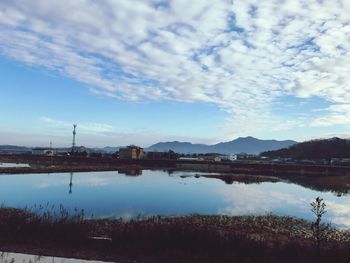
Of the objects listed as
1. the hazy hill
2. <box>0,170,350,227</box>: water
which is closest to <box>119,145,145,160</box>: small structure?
the hazy hill

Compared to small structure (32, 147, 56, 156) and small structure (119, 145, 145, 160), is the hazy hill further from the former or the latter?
small structure (32, 147, 56, 156)

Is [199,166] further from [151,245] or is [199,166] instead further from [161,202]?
[151,245]

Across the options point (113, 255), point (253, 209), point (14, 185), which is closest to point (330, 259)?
point (113, 255)

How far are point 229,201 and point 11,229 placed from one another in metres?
29.1

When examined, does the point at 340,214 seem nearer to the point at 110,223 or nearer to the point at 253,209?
the point at 253,209

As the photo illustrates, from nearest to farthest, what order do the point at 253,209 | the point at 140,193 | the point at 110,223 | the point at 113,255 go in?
the point at 113,255, the point at 110,223, the point at 253,209, the point at 140,193

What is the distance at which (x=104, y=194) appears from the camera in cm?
4269

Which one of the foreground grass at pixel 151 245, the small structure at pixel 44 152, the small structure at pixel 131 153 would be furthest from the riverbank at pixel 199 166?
the foreground grass at pixel 151 245

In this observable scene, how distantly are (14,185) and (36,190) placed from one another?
5092mm

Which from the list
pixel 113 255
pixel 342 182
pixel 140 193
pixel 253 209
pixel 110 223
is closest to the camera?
pixel 113 255

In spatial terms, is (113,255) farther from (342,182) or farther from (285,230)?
(342,182)

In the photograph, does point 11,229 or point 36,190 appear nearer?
point 11,229

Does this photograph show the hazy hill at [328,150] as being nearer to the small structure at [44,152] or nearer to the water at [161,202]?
the small structure at [44,152]

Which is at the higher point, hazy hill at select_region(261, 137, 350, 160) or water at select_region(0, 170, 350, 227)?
hazy hill at select_region(261, 137, 350, 160)
